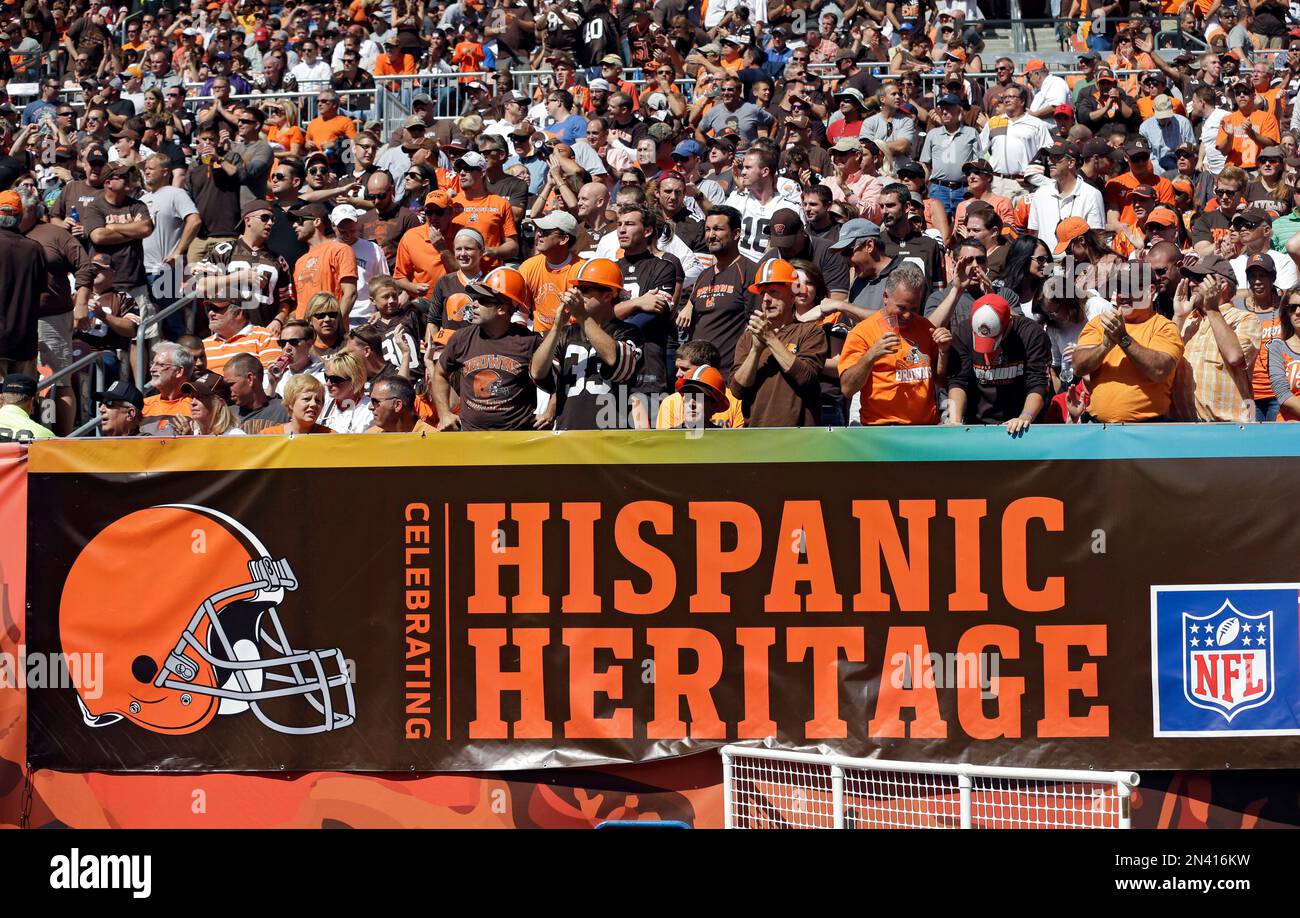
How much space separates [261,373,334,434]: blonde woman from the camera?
926cm

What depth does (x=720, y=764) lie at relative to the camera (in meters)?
7.81

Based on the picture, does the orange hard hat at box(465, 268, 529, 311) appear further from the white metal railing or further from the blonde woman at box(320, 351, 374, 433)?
the white metal railing

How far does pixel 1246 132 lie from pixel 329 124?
9.63 meters

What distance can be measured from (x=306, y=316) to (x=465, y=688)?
4.67 metres

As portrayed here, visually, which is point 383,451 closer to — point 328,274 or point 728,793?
point 728,793

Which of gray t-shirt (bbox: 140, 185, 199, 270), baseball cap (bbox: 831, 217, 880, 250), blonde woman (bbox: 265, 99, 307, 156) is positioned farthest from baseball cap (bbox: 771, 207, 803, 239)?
blonde woman (bbox: 265, 99, 307, 156)

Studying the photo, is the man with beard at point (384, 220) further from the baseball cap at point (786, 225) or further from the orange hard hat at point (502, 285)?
the orange hard hat at point (502, 285)

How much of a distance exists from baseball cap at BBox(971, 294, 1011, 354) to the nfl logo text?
1.86 meters

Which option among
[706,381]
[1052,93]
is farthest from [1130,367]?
[1052,93]

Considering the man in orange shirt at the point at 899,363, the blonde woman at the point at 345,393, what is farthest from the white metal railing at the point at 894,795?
the blonde woman at the point at 345,393

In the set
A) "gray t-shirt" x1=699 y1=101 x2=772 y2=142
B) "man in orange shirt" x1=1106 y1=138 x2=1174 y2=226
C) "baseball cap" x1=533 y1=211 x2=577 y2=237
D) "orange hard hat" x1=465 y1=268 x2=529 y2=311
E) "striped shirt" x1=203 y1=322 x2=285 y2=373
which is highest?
"gray t-shirt" x1=699 y1=101 x2=772 y2=142

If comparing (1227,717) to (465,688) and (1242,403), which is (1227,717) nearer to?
(1242,403)

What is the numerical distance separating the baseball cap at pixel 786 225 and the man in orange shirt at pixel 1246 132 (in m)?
5.77

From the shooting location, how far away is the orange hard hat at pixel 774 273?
8.98 m
